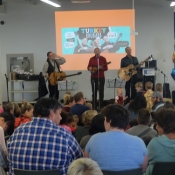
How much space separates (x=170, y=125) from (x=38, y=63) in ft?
27.8

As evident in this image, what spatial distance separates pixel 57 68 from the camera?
9555 millimetres

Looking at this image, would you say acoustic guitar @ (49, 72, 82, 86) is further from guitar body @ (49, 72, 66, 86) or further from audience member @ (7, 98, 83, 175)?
audience member @ (7, 98, 83, 175)

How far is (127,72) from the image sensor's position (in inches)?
376

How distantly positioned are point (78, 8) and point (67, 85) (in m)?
2.42

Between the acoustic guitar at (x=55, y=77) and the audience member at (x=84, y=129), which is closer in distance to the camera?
the audience member at (x=84, y=129)

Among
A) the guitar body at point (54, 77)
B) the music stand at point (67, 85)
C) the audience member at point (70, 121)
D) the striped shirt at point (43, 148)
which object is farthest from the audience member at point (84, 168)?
the music stand at point (67, 85)

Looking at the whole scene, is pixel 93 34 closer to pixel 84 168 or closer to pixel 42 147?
pixel 42 147

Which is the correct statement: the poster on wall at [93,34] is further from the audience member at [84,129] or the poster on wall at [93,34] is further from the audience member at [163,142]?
the audience member at [163,142]

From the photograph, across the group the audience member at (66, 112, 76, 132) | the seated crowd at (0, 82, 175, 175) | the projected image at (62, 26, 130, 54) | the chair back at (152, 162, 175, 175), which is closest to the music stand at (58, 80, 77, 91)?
the projected image at (62, 26, 130, 54)

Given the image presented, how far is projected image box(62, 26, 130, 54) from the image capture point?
1049 cm

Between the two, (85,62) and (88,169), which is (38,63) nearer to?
(85,62)

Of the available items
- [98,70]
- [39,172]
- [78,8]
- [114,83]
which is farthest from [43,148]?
[78,8]

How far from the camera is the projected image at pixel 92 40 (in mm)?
10489

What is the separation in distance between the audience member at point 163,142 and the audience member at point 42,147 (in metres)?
0.60
